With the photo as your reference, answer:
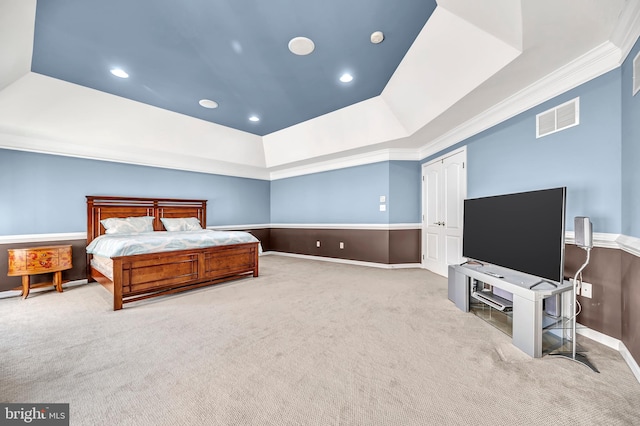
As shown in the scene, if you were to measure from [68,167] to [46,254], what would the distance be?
61.2 inches

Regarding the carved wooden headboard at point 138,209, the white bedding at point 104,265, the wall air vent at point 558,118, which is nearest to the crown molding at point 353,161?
the carved wooden headboard at point 138,209

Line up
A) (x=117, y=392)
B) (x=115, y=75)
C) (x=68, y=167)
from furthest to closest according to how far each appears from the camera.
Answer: (x=68, y=167), (x=115, y=75), (x=117, y=392)

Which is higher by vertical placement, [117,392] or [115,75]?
[115,75]

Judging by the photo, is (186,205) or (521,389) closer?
(521,389)

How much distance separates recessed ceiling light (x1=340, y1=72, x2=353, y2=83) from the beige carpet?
3.09 meters

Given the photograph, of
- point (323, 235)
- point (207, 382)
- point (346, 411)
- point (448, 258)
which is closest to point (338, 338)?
point (346, 411)

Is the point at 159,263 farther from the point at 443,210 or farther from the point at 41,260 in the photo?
the point at 443,210

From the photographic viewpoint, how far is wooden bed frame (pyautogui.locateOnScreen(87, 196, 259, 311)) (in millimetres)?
3232

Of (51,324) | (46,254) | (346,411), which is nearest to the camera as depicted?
(346,411)

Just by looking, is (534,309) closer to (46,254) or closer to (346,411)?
(346,411)

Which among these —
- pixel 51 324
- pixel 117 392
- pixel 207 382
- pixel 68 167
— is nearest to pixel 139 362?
pixel 117 392

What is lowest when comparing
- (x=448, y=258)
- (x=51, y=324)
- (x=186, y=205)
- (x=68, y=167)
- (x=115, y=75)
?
(x=51, y=324)

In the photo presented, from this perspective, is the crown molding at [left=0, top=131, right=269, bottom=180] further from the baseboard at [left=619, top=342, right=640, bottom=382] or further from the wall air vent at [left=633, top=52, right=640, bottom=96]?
the baseboard at [left=619, top=342, right=640, bottom=382]

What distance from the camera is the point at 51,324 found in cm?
269
